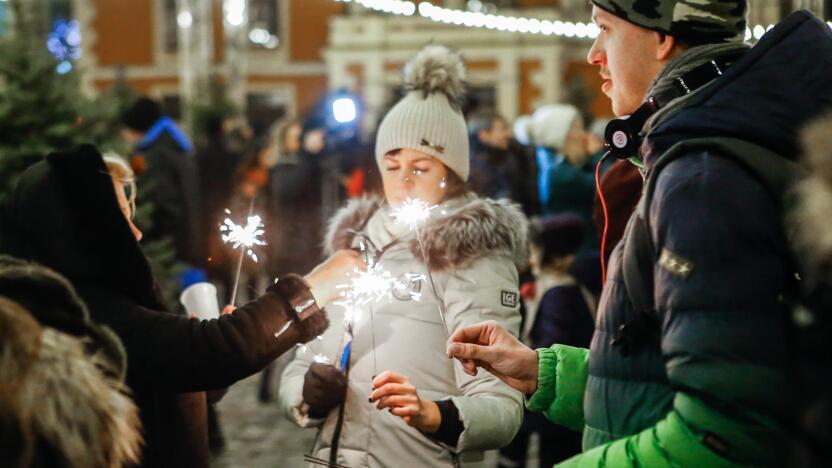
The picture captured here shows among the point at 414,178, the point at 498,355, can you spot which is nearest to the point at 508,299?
the point at 414,178

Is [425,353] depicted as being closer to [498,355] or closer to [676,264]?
[498,355]

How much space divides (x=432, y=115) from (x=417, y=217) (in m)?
0.55

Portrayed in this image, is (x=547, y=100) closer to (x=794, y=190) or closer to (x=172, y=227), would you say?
(x=172, y=227)

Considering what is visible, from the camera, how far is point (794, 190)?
1.62m

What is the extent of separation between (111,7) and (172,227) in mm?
33093

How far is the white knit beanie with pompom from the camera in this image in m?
3.41

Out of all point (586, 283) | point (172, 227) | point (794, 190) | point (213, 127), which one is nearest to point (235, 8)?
point (213, 127)

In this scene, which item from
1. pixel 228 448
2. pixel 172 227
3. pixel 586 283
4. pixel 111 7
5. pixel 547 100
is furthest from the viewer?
pixel 111 7

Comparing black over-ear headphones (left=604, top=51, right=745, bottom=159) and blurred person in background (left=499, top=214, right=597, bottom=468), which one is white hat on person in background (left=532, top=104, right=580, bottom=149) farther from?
black over-ear headphones (left=604, top=51, right=745, bottom=159)

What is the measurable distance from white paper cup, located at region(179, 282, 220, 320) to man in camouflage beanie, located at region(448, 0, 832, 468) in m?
1.46

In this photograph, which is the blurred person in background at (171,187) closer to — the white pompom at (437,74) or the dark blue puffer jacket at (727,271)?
the white pompom at (437,74)

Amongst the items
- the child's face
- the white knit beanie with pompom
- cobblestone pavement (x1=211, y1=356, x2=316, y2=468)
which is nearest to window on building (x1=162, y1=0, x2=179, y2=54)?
cobblestone pavement (x1=211, y1=356, x2=316, y2=468)

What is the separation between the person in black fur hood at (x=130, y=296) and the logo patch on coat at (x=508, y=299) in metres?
0.58

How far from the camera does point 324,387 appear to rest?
3035 millimetres
